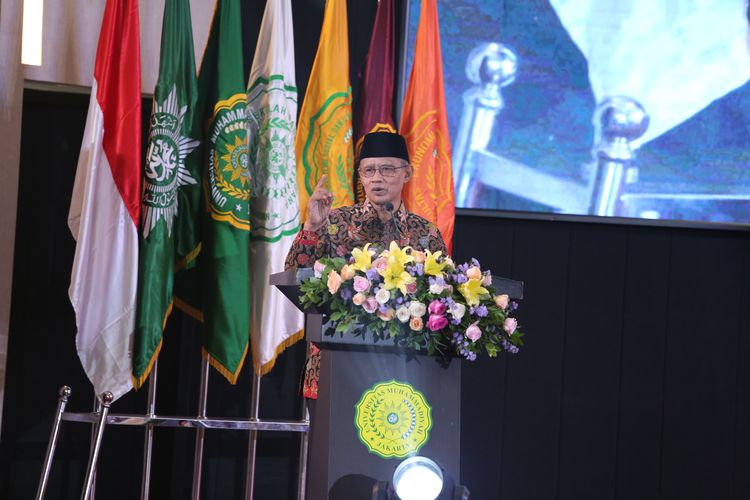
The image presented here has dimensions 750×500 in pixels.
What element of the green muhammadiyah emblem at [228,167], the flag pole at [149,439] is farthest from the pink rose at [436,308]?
the flag pole at [149,439]

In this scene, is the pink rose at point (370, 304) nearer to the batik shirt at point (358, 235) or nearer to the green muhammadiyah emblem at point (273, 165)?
the batik shirt at point (358, 235)

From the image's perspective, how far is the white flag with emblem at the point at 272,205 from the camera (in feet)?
11.0

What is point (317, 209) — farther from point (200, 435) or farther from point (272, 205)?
point (200, 435)

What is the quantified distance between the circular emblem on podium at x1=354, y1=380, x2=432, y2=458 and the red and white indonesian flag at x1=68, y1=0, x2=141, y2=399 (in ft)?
4.84

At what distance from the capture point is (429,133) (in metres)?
3.65

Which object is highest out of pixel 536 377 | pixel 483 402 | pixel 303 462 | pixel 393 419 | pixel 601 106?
pixel 601 106

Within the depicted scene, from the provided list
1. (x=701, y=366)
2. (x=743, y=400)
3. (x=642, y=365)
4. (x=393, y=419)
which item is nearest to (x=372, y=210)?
(x=393, y=419)

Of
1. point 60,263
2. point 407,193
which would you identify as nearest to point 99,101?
point 60,263

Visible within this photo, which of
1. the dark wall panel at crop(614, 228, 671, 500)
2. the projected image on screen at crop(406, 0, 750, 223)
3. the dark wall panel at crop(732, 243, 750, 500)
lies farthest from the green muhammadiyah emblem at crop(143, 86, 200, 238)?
the dark wall panel at crop(732, 243, 750, 500)

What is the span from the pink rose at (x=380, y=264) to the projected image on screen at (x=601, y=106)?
204 centimetres

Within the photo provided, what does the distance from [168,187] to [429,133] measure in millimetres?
1084

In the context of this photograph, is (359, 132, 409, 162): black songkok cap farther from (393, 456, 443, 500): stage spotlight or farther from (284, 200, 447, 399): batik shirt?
(393, 456, 443, 500): stage spotlight

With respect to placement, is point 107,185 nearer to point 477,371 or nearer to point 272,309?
point 272,309

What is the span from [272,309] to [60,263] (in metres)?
0.92
